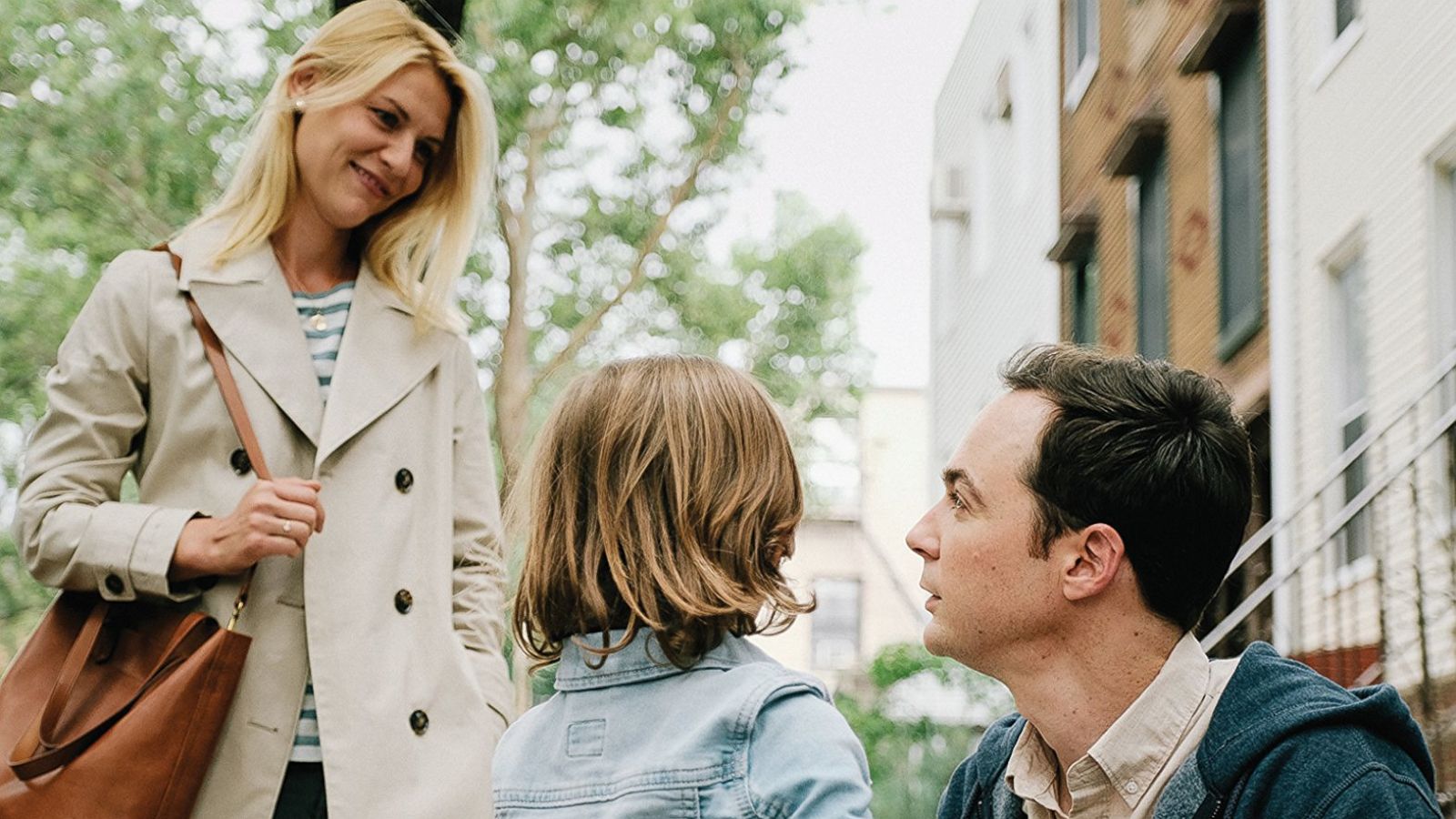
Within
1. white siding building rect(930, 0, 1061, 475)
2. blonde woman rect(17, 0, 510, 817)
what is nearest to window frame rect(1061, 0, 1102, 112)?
white siding building rect(930, 0, 1061, 475)

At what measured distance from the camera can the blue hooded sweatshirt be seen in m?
2.30

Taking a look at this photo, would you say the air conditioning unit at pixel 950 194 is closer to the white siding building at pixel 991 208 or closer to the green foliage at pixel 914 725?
the white siding building at pixel 991 208

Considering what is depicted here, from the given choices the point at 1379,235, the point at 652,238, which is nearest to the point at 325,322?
the point at 1379,235

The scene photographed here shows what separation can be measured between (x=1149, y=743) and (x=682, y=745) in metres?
0.64

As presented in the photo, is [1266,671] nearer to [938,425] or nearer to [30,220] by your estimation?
[30,220]

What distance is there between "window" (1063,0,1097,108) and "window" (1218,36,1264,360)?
4.48 m

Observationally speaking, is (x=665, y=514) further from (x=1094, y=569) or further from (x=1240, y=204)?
(x=1240, y=204)

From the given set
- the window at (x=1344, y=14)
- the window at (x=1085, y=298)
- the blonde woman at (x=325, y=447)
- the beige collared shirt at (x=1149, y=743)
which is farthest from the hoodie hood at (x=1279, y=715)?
the window at (x=1085, y=298)

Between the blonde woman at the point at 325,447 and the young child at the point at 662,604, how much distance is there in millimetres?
289

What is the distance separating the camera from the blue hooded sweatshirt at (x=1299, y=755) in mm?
2303

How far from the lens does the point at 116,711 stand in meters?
2.89

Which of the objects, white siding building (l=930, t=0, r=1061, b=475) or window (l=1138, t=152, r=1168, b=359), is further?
white siding building (l=930, t=0, r=1061, b=475)

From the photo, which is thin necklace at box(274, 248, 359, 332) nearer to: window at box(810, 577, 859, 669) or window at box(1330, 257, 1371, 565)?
window at box(1330, 257, 1371, 565)

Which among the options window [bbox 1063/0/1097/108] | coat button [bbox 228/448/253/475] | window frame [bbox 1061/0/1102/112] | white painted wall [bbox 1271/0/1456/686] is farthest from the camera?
window [bbox 1063/0/1097/108]
